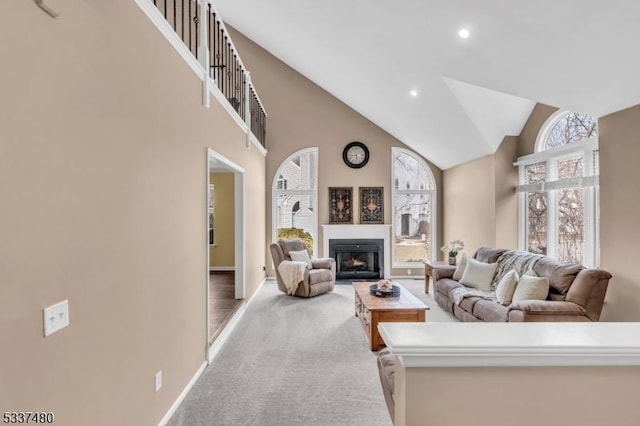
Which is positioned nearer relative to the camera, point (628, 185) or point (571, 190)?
point (628, 185)

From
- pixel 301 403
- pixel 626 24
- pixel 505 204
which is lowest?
pixel 301 403

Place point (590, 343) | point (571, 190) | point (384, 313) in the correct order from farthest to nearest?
point (571, 190), point (384, 313), point (590, 343)

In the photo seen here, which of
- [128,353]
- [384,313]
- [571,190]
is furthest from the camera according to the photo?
[571,190]

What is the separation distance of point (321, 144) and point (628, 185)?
5.36 m

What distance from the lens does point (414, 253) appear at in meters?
7.72

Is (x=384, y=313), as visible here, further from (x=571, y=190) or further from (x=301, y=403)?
(x=571, y=190)

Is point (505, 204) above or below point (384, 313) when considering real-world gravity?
above

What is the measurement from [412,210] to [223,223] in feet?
15.0

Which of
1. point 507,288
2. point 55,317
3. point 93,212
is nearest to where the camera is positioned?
point 55,317

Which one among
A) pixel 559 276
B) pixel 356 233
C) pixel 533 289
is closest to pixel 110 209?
pixel 533 289

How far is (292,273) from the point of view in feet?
18.9

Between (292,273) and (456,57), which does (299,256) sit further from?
(456,57)

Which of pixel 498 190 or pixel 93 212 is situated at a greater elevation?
pixel 498 190

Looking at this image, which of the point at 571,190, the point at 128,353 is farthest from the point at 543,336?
the point at 571,190
